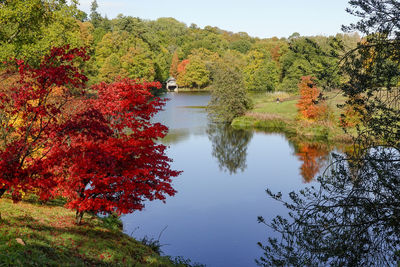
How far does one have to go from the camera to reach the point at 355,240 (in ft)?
18.4

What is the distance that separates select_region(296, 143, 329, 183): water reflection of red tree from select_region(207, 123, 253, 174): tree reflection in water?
390 cm

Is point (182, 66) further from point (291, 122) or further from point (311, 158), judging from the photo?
point (311, 158)

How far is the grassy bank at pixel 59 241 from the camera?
674cm

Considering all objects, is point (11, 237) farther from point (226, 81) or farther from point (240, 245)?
point (226, 81)

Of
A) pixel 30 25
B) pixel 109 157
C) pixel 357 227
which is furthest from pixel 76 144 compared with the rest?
pixel 30 25

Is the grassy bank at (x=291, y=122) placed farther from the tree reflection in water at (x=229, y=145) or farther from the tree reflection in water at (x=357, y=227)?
the tree reflection in water at (x=357, y=227)

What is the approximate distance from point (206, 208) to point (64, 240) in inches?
352

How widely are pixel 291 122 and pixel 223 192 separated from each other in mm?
20116

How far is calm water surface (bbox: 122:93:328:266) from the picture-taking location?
13.4 metres

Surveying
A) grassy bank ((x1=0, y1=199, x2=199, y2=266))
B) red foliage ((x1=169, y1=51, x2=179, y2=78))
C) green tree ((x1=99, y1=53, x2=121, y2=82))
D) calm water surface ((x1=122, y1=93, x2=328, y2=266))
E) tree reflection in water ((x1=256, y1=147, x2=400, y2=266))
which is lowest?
calm water surface ((x1=122, y1=93, x2=328, y2=266))

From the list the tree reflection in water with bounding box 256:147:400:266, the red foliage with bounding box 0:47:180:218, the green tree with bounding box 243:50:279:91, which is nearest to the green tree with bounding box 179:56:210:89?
the green tree with bounding box 243:50:279:91

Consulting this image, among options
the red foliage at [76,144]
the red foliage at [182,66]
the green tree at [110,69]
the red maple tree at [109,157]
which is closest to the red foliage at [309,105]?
the red foliage at [76,144]

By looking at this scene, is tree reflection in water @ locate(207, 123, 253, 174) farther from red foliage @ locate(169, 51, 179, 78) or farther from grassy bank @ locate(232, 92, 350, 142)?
red foliage @ locate(169, 51, 179, 78)

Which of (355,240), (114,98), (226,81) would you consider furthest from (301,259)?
(226,81)
